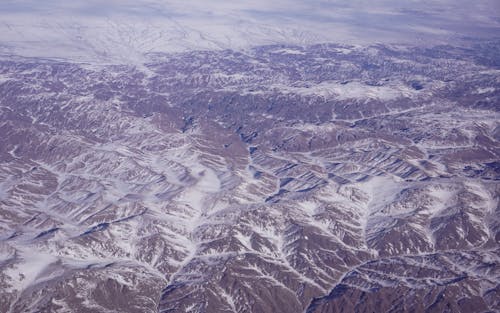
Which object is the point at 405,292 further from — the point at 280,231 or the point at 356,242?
the point at 280,231

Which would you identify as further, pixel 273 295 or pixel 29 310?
pixel 273 295

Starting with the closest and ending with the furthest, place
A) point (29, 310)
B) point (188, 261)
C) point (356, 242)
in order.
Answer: point (29, 310) < point (188, 261) < point (356, 242)

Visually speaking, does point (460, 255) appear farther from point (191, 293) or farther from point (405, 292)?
point (191, 293)

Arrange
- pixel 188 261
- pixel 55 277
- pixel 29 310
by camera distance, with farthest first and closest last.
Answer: pixel 188 261
pixel 55 277
pixel 29 310

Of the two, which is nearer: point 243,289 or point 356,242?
point 243,289

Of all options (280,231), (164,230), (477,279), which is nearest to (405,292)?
(477,279)

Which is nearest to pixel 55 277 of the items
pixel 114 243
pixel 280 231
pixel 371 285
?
pixel 114 243

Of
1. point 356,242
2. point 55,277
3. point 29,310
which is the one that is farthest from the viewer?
point 356,242

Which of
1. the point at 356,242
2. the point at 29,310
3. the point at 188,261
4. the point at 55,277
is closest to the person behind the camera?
the point at 29,310
